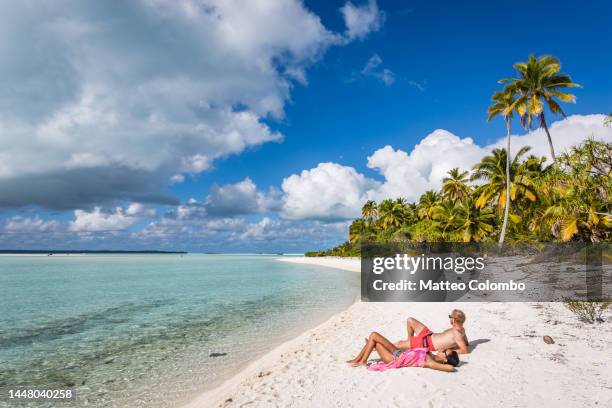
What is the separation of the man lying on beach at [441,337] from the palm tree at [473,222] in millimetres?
30723

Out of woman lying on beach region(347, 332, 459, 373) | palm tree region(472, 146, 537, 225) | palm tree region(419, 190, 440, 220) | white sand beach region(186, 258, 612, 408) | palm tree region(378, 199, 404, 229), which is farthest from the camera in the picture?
palm tree region(378, 199, 404, 229)

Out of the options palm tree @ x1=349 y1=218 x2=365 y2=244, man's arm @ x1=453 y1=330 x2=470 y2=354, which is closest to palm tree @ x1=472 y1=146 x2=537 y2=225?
man's arm @ x1=453 y1=330 x2=470 y2=354

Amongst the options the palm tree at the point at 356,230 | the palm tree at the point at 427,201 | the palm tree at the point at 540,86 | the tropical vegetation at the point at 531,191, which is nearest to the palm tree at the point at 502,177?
the tropical vegetation at the point at 531,191

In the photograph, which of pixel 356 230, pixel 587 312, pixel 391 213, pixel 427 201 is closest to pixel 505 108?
pixel 587 312

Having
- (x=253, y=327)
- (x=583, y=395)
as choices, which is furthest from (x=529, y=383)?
(x=253, y=327)

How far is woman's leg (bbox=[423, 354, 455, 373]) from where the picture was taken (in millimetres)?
6270

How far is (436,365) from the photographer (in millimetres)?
6367

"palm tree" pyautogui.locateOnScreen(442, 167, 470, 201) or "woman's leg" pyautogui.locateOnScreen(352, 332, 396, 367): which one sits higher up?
"palm tree" pyautogui.locateOnScreen(442, 167, 470, 201)

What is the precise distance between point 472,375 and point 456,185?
153 feet

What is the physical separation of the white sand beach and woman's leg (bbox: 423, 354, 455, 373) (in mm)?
94

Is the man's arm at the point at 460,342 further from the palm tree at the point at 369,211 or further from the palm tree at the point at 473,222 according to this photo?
the palm tree at the point at 369,211

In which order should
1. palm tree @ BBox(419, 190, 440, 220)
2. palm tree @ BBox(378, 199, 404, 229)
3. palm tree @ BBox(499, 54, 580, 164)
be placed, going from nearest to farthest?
palm tree @ BBox(499, 54, 580, 164), palm tree @ BBox(419, 190, 440, 220), palm tree @ BBox(378, 199, 404, 229)

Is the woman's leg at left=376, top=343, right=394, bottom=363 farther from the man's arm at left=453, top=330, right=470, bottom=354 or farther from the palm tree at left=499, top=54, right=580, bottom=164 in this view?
the palm tree at left=499, top=54, right=580, bottom=164

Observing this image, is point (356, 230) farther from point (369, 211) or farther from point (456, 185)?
point (456, 185)
